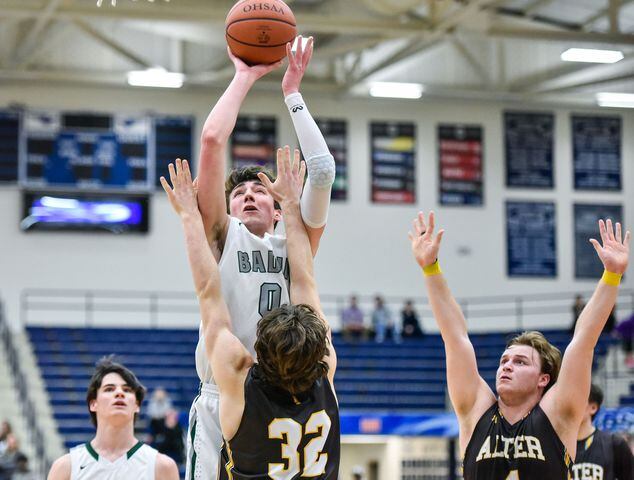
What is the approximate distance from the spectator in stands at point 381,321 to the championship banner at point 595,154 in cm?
532

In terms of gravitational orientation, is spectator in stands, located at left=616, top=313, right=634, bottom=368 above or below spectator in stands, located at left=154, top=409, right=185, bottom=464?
above

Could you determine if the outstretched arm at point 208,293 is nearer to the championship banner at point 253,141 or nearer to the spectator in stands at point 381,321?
the spectator in stands at point 381,321

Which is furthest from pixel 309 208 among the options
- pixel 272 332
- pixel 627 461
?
pixel 627 461

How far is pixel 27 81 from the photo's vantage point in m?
22.1

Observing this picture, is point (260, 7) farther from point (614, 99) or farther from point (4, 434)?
point (614, 99)

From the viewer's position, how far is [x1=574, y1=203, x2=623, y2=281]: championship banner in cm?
2395

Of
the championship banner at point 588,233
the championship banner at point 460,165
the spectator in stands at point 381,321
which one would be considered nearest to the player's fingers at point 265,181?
the spectator in stands at point 381,321

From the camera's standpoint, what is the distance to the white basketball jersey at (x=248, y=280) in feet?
14.4

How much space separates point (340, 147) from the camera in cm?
2353

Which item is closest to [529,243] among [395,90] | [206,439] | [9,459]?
[395,90]

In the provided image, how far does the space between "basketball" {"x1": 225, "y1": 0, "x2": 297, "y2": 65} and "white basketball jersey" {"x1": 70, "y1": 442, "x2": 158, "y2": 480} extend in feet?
6.39

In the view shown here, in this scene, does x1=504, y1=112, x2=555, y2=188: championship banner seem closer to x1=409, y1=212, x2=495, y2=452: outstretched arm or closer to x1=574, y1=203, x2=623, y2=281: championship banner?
x1=574, y1=203, x2=623, y2=281: championship banner

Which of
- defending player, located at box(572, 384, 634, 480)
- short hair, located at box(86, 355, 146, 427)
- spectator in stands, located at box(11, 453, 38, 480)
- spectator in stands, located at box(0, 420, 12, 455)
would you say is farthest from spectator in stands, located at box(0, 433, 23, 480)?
defending player, located at box(572, 384, 634, 480)

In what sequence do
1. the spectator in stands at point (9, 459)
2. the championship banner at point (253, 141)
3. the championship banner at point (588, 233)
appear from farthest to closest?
the championship banner at point (588, 233), the championship banner at point (253, 141), the spectator in stands at point (9, 459)
